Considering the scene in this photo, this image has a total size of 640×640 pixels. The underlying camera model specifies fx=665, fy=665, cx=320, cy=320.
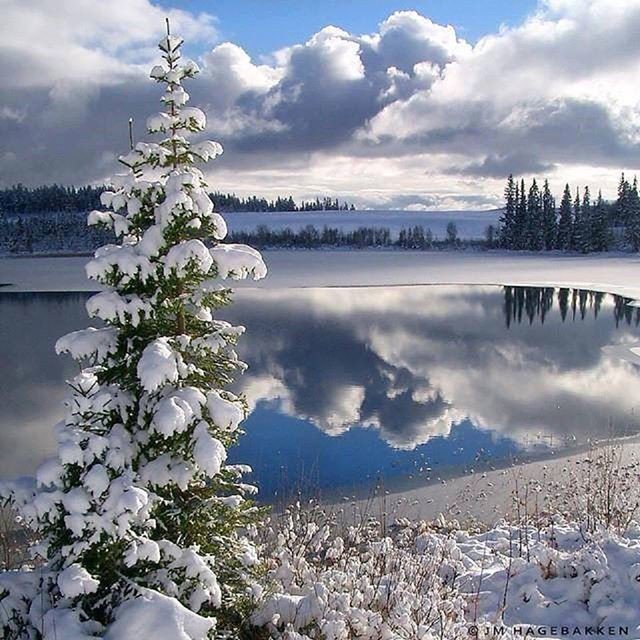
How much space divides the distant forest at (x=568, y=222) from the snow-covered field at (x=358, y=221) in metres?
65.0

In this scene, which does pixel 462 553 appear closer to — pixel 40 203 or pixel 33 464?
pixel 33 464

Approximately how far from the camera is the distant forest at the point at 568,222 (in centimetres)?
7738

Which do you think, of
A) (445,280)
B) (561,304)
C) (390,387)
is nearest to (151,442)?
(390,387)

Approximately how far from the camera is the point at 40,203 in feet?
486

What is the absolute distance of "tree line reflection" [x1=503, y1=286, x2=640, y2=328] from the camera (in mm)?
33656

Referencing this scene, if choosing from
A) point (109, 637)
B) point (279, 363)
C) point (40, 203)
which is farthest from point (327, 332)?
point (40, 203)

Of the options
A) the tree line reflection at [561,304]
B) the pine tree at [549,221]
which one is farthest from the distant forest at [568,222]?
the tree line reflection at [561,304]

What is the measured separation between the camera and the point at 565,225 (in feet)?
270

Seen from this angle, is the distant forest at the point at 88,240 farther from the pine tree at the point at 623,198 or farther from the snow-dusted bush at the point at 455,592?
the snow-dusted bush at the point at 455,592

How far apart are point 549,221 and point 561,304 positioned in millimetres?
48900

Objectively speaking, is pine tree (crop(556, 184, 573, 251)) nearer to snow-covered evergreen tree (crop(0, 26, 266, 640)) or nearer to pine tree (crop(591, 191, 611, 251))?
pine tree (crop(591, 191, 611, 251))

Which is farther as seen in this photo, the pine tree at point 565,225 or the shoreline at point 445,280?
the pine tree at point 565,225

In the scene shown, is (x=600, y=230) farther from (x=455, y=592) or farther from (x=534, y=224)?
(x=455, y=592)

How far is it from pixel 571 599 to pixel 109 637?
403 centimetres
